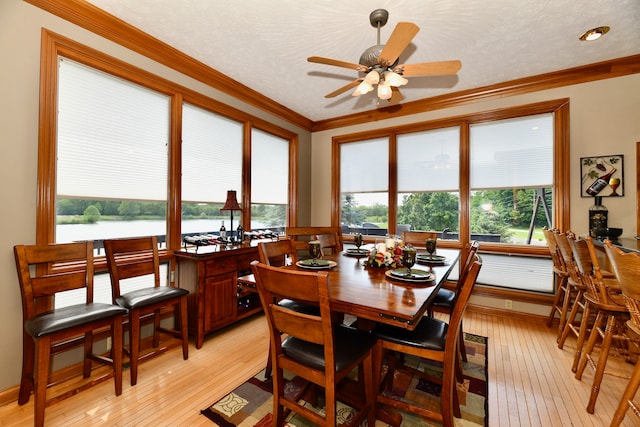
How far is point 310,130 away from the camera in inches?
196

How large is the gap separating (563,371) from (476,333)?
2.53 ft

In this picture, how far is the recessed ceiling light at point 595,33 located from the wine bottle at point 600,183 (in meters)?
1.39

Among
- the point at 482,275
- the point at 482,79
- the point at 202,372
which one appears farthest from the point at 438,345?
the point at 482,79

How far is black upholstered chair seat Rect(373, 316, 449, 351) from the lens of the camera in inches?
58.8

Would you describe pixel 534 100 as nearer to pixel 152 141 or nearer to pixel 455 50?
pixel 455 50

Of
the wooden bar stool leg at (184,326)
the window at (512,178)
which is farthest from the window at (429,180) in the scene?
the wooden bar stool leg at (184,326)

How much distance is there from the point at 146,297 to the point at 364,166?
356 centimetres

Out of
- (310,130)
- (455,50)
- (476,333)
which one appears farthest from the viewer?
(310,130)

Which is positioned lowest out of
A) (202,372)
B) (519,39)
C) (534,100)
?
Result: (202,372)

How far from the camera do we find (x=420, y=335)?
157cm

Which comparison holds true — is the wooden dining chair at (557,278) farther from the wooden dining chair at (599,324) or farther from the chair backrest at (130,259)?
the chair backrest at (130,259)

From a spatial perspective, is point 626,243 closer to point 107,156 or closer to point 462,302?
point 462,302

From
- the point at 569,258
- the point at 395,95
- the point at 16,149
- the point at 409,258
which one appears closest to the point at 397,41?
the point at 395,95

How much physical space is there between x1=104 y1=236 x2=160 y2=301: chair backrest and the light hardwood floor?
2.37ft
